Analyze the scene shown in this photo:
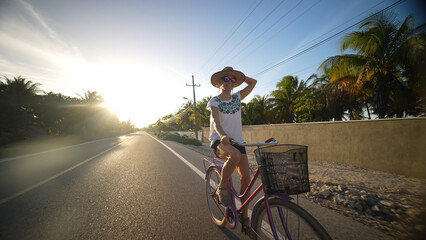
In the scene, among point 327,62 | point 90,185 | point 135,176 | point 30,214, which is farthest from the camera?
point 327,62

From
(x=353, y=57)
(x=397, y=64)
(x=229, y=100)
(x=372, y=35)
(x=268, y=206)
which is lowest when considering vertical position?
(x=268, y=206)

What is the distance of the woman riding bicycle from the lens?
1.93 metres

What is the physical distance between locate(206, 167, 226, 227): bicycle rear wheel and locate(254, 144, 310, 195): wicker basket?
115cm

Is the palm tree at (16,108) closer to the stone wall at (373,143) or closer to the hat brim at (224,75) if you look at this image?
the hat brim at (224,75)

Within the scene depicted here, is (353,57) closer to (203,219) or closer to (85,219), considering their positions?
(203,219)

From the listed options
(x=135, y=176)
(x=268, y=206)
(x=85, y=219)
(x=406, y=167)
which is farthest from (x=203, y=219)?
(x=406, y=167)

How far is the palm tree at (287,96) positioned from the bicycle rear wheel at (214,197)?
758 inches

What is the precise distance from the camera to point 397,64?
805cm

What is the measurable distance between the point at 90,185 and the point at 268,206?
4624 mm

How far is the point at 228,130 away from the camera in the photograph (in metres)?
2.12

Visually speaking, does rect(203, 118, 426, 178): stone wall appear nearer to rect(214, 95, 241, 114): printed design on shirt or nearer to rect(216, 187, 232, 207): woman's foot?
rect(214, 95, 241, 114): printed design on shirt

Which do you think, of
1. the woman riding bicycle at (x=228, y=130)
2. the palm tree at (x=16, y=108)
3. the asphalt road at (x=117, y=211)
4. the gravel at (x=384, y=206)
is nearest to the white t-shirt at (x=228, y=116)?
the woman riding bicycle at (x=228, y=130)

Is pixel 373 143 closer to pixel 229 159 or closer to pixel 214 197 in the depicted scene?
pixel 214 197

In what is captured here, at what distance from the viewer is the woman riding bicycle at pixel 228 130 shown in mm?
1932
